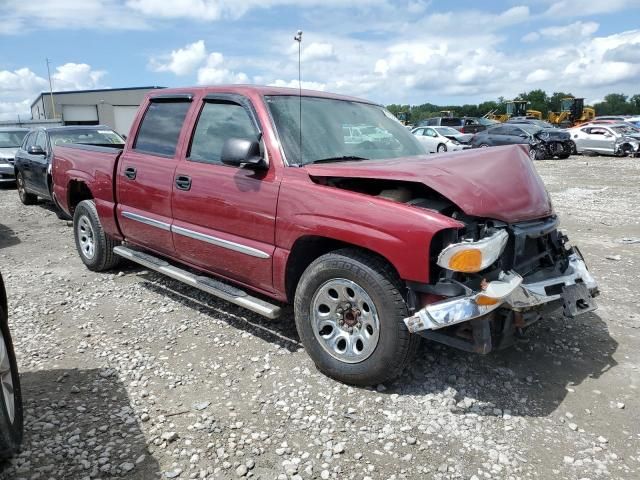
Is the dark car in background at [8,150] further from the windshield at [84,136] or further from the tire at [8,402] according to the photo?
the tire at [8,402]

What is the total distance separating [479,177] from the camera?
3109 millimetres

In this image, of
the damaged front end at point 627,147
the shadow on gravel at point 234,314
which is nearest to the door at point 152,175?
the shadow on gravel at point 234,314

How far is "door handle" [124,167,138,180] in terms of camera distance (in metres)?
4.77

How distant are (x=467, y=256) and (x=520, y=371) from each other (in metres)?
1.31

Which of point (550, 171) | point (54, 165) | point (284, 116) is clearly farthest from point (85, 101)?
point (284, 116)

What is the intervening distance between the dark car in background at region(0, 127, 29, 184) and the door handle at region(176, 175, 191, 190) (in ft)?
37.0

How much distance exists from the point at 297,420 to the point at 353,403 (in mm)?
383

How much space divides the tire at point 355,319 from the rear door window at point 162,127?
198cm

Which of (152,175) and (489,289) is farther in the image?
(152,175)

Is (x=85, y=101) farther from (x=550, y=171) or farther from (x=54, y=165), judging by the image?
(x=54, y=165)

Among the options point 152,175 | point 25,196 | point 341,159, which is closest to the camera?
point 341,159

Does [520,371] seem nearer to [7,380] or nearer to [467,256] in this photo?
[467,256]

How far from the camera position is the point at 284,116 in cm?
387

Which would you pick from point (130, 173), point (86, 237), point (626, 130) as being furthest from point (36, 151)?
point (626, 130)
